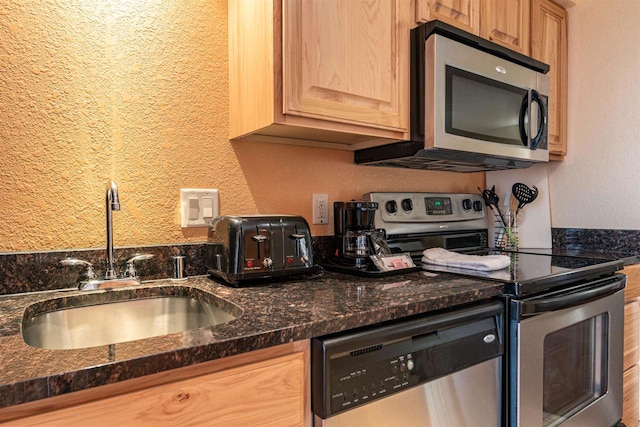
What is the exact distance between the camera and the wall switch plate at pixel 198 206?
4.10 feet

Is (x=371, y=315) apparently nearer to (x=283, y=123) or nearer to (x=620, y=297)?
(x=283, y=123)

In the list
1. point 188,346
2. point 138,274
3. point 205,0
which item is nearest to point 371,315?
point 188,346

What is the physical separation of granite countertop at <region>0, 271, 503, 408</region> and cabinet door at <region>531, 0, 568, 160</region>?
1201 millimetres

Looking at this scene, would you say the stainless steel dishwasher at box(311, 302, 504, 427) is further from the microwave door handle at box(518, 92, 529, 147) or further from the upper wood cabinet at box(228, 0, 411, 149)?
the microwave door handle at box(518, 92, 529, 147)

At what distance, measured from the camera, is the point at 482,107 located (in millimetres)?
1467

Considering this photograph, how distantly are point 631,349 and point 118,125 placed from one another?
2.11 meters

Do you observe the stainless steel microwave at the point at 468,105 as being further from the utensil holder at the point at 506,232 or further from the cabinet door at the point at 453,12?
the utensil holder at the point at 506,232

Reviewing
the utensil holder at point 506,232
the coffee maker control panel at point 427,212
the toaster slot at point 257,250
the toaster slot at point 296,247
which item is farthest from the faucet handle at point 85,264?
the utensil holder at point 506,232

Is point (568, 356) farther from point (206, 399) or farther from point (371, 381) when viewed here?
point (206, 399)

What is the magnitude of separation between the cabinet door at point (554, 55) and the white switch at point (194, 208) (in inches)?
64.0

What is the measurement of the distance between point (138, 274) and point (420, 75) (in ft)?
3.61

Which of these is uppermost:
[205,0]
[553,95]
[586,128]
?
[205,0]

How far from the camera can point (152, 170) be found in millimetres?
1202

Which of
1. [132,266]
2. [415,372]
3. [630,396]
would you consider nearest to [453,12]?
[415,372]
